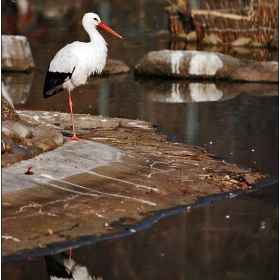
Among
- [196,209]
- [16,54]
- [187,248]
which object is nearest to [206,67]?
[16,54]

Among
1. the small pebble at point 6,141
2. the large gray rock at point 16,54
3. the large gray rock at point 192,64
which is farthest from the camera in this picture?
the large gray rock at point 16,54

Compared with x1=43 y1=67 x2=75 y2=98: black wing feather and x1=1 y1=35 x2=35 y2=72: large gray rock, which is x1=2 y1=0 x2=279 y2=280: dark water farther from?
x1=43 y1=67 x2=75 y2=98: black wing feather

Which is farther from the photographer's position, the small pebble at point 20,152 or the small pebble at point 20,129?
the small pebble at point 20,129

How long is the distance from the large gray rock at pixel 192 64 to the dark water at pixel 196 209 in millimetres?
→ 798

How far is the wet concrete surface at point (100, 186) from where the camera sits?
8336mm

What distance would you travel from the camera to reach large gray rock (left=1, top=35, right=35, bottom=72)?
70.2 feet

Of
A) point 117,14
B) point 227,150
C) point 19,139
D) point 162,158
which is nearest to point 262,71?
point 227,150

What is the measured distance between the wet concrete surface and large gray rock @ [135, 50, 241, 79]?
798 cm

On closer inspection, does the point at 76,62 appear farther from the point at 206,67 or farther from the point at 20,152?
the point at 206,67

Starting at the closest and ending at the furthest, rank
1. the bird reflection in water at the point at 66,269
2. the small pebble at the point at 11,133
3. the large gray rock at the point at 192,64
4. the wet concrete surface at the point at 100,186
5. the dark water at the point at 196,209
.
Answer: the bird reflection in water at the point at 66,269, the dark water at the point at 196,209, the wet concrete surface at the point at 100,186, the small pebble at the point at 11,133, the large gray rock at the point at 192,64

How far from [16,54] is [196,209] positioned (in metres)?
13.0

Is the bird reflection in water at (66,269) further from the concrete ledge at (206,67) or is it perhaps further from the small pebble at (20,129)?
the concrete ledge at (206,67)

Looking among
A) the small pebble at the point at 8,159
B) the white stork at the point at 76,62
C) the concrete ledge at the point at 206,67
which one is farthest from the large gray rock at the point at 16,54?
the small pebble at the point at 8,159

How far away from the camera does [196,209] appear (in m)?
9.48
